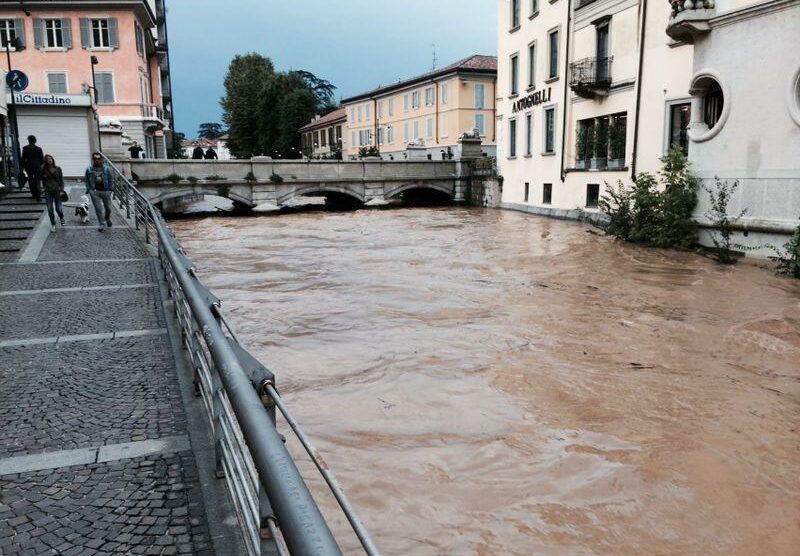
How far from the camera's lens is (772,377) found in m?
7.60

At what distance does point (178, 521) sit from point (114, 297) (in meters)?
5.82

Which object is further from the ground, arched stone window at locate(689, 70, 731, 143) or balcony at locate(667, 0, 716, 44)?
balcony at locate(667, 0, 716, 44)

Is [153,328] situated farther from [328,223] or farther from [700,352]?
[328,223]

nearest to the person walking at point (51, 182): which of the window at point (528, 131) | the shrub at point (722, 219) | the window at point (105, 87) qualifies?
the shrub at point (722, 219)

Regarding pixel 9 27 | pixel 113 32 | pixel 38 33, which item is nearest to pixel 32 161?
pixel 113 32

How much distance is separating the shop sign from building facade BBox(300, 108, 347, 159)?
134ft

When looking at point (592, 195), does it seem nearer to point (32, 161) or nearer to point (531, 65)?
point (531, 65)

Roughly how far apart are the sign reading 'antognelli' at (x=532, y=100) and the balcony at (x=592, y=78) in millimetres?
3587

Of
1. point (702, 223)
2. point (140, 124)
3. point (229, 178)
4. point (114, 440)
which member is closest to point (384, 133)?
point (140, 124)

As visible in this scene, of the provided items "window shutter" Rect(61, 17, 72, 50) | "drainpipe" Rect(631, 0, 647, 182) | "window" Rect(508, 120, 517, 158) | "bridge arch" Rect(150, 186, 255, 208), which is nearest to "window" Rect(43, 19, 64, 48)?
"window shutter" Rect(61, 17, 72, 50)

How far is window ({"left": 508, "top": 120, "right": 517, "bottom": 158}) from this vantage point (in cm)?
3284

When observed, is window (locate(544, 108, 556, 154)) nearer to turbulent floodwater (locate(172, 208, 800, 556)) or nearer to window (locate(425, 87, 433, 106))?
turbulent floodwater (locate(172, 208, 800, 556))

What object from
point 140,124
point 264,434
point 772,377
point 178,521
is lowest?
point 772,377

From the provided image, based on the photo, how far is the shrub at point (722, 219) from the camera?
15288 millimetres
